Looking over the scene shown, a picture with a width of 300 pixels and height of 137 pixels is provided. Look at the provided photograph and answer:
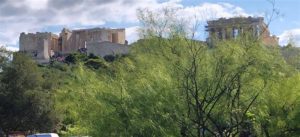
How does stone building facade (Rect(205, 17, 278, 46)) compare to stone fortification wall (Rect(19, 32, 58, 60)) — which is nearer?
stone building facade (Rect(205, 17, 278, 46))

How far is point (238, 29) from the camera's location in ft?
52.1

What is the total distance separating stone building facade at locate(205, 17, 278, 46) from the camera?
15.4 metres

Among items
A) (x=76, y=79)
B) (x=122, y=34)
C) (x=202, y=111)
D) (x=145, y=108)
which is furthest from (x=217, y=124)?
(x=122, y=34)

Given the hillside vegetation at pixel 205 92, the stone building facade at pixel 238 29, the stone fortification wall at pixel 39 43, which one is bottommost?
the hillside vegetation at pixel 205 92

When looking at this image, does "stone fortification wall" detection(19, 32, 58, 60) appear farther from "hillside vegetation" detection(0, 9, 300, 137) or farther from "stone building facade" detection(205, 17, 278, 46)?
"hillside vegetation" detection(0, 9, 300, 137)

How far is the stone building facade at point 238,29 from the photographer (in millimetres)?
15422

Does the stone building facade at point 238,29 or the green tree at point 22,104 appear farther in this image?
the green tree at point 22,104

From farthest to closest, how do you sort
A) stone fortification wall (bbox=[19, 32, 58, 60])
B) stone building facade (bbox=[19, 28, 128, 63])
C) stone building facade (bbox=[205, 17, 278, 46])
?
stone building facade (bbox=[19, 28, 128, 63])
stone fortification wall (bbox=[19, 32, 58, 60])
stone building facade (bbox=[205, 17, 278, 46])

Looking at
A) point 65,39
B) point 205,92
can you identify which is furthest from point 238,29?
point 65,39

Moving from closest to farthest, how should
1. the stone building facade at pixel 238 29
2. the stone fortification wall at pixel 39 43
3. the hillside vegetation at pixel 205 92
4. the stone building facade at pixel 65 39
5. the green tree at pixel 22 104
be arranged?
1. the hillside vegetation at pixel 205 92
2. the stone building facade at pixel 238 29
3. the green tree at pixel 22 104
4. the stone fortification wall at pixel 39 43
5. the stone building facade at pixel 65 39

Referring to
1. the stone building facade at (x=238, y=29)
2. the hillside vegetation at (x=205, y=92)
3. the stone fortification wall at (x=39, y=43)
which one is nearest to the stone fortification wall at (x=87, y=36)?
the stone fortification wall at (x=39, y=43)

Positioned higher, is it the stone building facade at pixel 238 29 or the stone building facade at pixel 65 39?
the stone building facade at pixel 65 39

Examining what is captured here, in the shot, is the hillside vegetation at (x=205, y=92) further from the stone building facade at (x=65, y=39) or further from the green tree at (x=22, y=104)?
the stone building facade at (x=65, y=39)

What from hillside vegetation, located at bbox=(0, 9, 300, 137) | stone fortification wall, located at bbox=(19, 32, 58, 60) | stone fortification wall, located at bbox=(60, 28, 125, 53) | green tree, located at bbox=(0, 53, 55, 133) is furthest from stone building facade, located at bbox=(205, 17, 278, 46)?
stone fortification wall, located at bbox=(60, 28, 125, 53)
